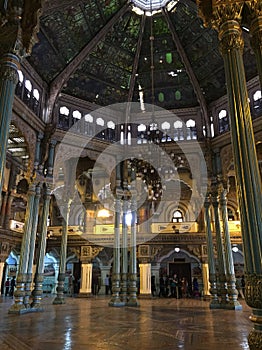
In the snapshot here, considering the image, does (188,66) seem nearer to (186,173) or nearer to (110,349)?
(186,173)

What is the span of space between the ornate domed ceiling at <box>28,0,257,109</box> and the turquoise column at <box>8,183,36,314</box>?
17.8ft

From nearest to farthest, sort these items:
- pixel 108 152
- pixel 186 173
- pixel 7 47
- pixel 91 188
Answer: pixel 7 47
pixel 108 152
pixel 186 173
pixel 91 188

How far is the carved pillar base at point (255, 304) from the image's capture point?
425 cm

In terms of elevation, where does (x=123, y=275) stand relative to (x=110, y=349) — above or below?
above

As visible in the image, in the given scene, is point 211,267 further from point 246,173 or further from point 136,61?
point 136,61

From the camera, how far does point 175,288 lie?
23375 millimetres

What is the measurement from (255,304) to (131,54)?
1343 centimetres

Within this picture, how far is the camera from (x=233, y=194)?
83.1ft

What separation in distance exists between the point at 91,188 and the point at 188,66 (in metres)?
16.0

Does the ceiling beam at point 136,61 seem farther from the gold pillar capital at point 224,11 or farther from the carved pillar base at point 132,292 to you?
the carved pillar base at point 132,292

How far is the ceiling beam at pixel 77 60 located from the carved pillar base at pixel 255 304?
1194cm

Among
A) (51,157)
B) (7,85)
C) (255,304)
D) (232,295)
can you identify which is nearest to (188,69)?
(51,157)

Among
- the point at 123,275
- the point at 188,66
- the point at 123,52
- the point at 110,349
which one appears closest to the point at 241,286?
the point at 123,275

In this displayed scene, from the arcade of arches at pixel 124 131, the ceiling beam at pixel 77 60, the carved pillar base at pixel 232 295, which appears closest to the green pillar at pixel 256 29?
the arcade of arches at pixel 124 131
